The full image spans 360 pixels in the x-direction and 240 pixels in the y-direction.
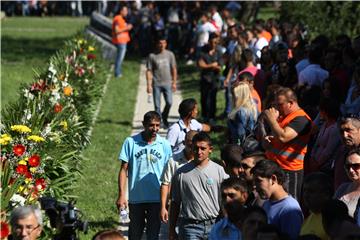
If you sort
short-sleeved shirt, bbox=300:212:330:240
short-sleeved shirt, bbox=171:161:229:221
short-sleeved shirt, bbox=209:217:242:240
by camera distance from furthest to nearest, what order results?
short-sleeved shirt, bbox=171:161:229:221
short-sleeved shirt, bbox=209:217:242:240
short-sleeved shirt, bbox=300:212:330:240

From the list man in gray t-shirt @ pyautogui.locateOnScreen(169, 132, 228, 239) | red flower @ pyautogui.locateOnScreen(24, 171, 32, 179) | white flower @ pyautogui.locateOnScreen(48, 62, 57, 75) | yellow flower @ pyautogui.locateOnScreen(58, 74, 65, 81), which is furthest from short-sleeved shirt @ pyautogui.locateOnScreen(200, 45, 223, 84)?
man in gray t-shirt @ pyautogui.locateOnScreen(169, 132, 228, 239)

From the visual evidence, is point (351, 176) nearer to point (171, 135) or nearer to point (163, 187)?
point (163, 187)

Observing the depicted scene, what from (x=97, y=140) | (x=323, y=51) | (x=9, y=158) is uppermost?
(x=323, y=51)

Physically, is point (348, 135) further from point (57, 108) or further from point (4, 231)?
point (57, 108)

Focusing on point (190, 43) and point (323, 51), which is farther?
point (190, 43)

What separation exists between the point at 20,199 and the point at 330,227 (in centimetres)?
365

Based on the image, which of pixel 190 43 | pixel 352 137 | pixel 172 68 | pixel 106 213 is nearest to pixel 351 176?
pixel 352 137

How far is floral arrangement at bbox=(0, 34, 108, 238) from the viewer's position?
10594 mm

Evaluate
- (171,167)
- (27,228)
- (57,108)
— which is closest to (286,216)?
(27,228)

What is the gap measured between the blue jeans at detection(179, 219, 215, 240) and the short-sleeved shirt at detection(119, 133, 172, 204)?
4.12 feet

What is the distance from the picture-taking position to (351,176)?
8.42m

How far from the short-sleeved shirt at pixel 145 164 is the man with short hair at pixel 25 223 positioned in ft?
10.7

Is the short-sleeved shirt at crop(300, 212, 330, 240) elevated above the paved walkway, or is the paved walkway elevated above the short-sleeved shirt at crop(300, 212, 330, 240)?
the short-sleeved shirt at crop(300, 212, 330, 240)

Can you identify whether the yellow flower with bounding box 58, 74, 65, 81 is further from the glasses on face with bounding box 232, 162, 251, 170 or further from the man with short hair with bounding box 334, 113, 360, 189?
the man with short hair with bounding box 334, 113, 360, 189
